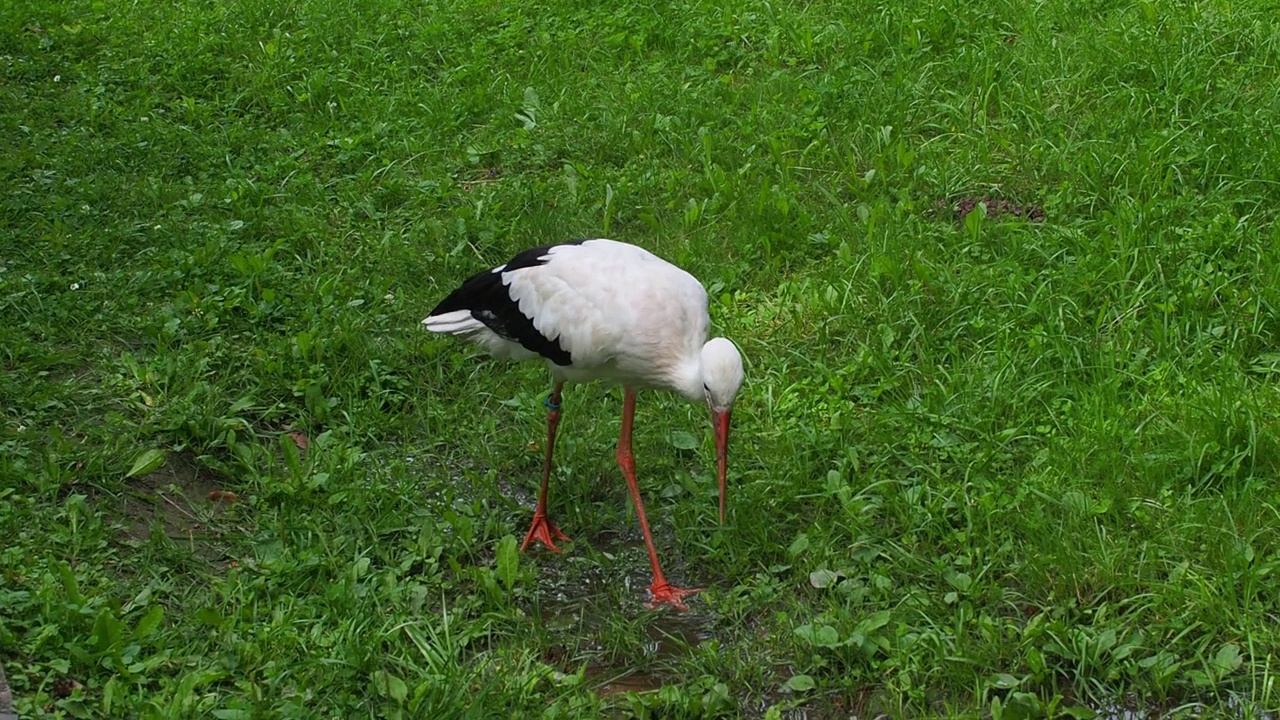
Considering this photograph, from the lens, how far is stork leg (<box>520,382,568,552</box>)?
4.73 m

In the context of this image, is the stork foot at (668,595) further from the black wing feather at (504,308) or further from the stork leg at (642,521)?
the black wing feather at (504,308)

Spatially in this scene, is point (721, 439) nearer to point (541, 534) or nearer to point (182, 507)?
point (541, 534)

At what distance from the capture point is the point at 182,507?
471cm

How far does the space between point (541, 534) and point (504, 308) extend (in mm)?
819

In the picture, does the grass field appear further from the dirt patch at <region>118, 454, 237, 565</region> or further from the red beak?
the red beak

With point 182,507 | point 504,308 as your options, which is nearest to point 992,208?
point 504,308

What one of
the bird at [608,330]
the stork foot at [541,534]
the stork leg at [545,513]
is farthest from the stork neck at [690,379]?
the stork foot at [541,534]

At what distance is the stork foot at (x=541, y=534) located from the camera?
471 centimetres

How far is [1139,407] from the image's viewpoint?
467 centimetres

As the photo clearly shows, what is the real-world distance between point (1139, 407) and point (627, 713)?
2141 millimetres

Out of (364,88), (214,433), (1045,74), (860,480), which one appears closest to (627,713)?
(860,480)

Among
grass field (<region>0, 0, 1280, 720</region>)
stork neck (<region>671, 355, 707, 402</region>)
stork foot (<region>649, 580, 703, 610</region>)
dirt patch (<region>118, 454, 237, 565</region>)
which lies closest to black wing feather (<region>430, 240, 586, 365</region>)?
stork neck (<region>671, 355, 707, 402</region>)

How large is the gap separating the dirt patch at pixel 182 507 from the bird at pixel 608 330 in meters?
0.99

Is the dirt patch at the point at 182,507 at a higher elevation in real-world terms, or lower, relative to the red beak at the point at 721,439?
lower
